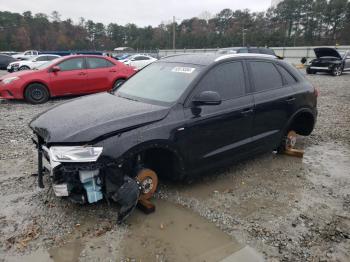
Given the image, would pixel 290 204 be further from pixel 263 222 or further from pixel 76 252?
pixel 76 252

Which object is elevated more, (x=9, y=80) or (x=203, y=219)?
(x=9, y=80)

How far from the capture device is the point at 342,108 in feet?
30.5

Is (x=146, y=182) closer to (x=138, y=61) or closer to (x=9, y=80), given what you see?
(x=9, y=80)

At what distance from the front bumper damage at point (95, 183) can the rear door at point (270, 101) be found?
2.14 m

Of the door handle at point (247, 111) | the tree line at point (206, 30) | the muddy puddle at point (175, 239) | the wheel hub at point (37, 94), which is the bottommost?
the muddy puddle at point (175, 239)

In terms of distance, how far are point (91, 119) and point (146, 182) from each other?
3.04 ft

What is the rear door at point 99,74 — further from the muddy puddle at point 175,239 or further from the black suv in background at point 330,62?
the black suv in background at point 330,62

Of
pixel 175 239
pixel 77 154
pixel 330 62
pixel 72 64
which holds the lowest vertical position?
pixel 175 239

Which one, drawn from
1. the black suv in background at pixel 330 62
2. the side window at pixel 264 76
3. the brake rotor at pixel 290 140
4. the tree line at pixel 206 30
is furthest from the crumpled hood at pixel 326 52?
the tree line at pixel 206 30

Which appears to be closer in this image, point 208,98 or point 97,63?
point 208,98

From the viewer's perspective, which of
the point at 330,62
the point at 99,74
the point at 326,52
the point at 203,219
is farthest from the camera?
the point at 330,62

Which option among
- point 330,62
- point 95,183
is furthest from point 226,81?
point 330,62

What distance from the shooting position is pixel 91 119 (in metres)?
3.22

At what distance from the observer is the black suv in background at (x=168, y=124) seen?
303 cm
